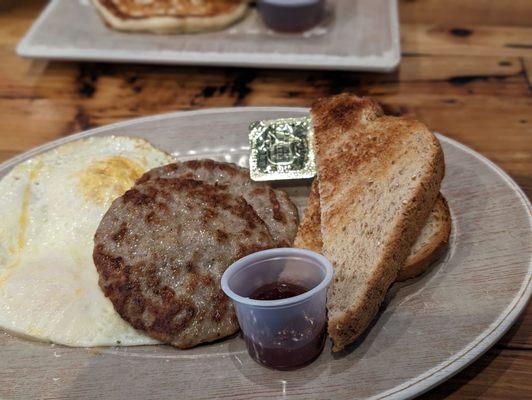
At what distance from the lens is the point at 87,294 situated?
240cm

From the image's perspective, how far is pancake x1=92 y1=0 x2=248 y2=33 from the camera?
4.23 m

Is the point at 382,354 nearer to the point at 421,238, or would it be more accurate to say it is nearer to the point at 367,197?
the point at 421,238

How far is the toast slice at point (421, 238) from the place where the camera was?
234 cm

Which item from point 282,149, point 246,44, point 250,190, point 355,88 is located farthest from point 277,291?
point 246,44

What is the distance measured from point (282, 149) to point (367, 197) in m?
0.69

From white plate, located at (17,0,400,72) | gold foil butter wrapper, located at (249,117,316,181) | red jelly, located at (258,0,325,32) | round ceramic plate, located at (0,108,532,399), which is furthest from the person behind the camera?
red jelly, located at (258,0,325,32)

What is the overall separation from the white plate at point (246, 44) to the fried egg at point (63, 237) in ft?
3.75

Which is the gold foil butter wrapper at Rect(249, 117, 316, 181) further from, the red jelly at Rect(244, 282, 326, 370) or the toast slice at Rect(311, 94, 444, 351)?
the red jelly at Rect(244, 282, 326, 370)

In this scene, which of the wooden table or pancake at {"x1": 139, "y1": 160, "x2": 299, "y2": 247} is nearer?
pancake at {"x1": 139, "y1": 160, "x2": 299, "y2": 247}

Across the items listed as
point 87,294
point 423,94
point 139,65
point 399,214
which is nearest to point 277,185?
point 399,214

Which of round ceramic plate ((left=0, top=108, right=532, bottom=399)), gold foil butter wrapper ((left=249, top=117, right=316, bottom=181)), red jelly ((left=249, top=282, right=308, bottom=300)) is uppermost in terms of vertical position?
red jelly ((left=249, top=282, right=308, bottom=300))

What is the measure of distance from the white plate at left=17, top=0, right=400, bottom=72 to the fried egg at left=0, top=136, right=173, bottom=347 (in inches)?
45.0

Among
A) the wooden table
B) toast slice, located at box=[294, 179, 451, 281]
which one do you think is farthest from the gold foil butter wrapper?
the wooden table

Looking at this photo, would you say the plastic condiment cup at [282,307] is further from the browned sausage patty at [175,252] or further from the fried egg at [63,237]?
the fried egg at [63,237]
